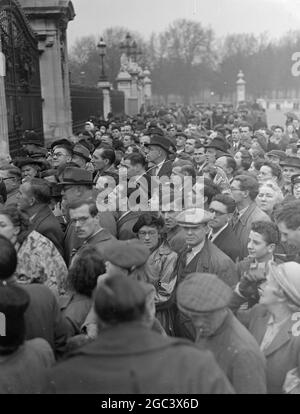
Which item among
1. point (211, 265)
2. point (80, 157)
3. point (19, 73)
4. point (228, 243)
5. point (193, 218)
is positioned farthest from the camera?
point (19, 73)

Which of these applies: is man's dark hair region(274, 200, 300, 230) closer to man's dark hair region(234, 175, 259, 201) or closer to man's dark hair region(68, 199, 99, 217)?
man's dark hair region(234, 175, 259, 201)

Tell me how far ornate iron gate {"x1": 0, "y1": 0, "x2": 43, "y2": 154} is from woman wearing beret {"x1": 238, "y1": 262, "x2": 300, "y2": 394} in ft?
27.5

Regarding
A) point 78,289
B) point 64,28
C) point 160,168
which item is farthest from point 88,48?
point 78,289

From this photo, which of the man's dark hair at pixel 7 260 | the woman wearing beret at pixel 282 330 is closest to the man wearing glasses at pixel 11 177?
the man's dark hair at pixel 7 260

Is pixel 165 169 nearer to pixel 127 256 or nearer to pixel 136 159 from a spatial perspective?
pixel 136 159

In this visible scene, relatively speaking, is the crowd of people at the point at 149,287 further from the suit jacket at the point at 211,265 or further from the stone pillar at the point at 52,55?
the stone pillar at the point at 52,55

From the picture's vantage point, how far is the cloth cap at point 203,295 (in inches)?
118

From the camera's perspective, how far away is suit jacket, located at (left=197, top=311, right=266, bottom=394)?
118 inches

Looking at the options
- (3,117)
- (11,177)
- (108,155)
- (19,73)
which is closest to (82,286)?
(11,177)

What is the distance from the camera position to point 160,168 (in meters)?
8.86

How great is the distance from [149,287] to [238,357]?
26.7 inches

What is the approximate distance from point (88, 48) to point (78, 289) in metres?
81.0

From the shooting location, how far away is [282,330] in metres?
3.54
